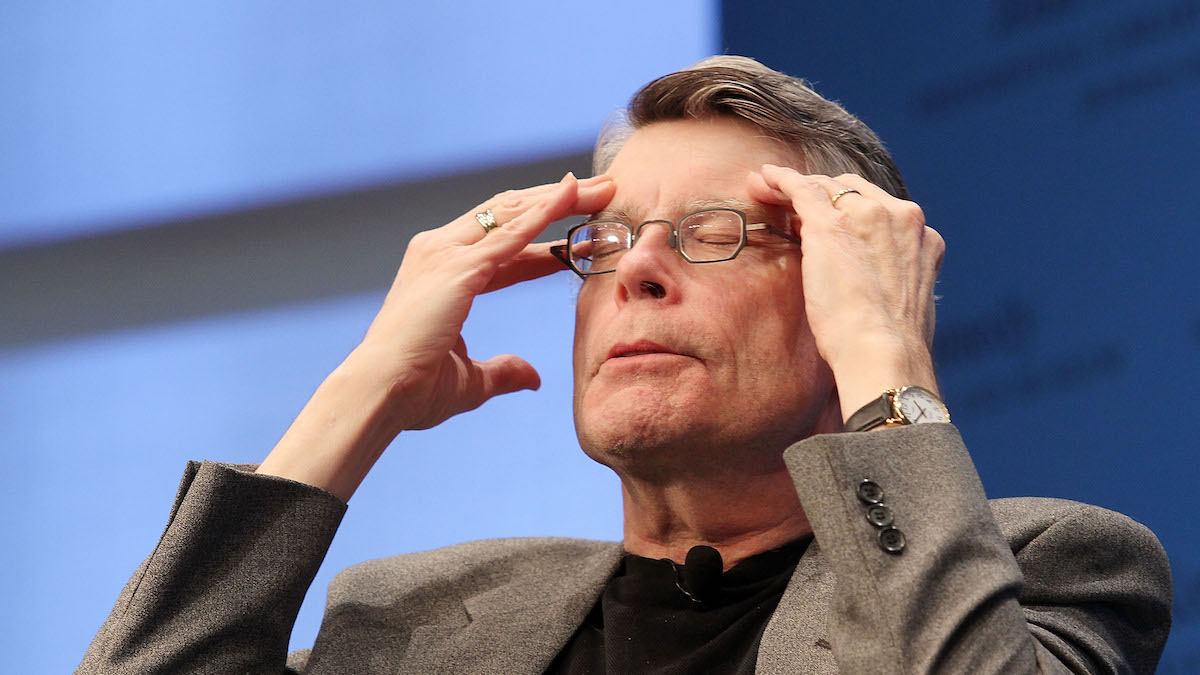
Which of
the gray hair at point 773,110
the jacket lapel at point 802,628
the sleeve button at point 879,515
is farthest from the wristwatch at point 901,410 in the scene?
the gray hair at point 773,110

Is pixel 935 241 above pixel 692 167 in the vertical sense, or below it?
below

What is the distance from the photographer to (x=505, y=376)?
198 cm

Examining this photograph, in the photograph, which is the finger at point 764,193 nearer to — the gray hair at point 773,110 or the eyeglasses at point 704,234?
the eyeglasses at point 704,234

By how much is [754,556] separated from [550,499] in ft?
2.94

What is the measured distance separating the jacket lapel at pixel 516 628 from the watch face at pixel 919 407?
23.7 inches

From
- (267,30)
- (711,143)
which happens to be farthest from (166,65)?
(711,143)

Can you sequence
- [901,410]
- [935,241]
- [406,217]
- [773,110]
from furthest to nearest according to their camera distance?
[406,217]
[773,110]
[935,241]
[901,410]

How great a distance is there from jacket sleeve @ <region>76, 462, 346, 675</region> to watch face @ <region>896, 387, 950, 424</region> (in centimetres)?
77

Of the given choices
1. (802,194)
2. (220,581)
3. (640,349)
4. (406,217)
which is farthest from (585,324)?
(406,217)

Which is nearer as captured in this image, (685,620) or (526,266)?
(685,620)

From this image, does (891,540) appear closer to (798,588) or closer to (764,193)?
(798,588)

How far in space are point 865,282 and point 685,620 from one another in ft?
1.66

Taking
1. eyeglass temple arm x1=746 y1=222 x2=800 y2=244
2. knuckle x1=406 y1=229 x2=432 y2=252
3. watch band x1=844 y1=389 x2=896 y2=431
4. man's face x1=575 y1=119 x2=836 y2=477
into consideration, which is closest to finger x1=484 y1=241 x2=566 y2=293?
knuckle x1=406 y1=229 x2=432 y2=252

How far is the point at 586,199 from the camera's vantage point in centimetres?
175
